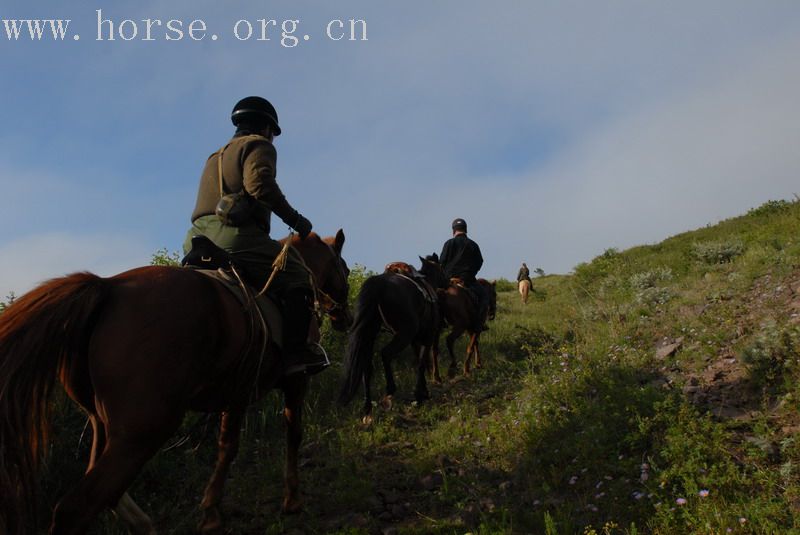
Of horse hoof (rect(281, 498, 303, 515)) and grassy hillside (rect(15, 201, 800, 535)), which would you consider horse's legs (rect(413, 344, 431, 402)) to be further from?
horse hoof (rect(281, 498, 303, 515))

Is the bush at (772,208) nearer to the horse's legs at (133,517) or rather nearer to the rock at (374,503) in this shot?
the rock at (374,503)

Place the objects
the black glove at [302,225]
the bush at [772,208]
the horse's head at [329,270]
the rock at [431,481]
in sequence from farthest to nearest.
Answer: the bush at [772,208], the horse's head at [329,270], the rock at [431,481], the black glove at [302,225]

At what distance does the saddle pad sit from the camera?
4.12 m

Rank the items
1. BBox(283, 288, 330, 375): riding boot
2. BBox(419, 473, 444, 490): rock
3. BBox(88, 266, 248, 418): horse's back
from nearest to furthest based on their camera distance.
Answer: BBox(88, 266, 248, 418): horse's back → BBox(283, 288, 330, 375): riding boot → BBox(419, 473, 444, 490): rock

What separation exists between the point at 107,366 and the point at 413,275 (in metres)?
7.35

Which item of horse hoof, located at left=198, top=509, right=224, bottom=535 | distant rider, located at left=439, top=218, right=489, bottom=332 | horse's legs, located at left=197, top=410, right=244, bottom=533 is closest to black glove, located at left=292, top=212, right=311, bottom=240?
horse's legs, located at left=197, top=410, right=244, bottom=533

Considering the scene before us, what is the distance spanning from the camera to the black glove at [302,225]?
16.6ft

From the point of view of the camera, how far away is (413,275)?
1028cm

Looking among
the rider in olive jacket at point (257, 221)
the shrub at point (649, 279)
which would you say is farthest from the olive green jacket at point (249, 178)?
the shrub at point (649, 279)

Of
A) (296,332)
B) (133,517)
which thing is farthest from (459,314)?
(133,517)

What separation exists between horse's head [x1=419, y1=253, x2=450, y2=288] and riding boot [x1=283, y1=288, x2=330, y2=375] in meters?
6.31

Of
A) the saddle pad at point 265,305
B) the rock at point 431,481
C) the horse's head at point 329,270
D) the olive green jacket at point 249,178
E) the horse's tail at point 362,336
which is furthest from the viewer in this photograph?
the horse's tail at point 362,336

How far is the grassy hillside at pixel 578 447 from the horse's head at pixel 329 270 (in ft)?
5.83

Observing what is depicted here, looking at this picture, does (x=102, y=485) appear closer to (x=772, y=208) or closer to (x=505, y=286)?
(x=772, y=208)
